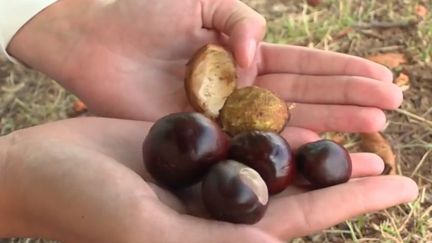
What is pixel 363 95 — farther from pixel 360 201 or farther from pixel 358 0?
pixel 358 0

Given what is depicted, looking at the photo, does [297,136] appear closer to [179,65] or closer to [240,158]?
[240,158]

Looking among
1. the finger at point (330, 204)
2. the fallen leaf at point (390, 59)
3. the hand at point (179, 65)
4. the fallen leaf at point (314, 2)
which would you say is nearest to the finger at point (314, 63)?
the hand at point (179, 65)

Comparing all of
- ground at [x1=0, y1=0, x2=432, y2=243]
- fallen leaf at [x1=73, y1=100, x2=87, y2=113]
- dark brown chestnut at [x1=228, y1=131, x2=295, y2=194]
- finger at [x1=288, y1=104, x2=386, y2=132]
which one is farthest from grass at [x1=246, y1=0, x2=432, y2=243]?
fallen leaf at [x1=73, y1=100, x2=87, y2=113]

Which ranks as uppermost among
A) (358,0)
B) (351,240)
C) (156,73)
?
(156,73)

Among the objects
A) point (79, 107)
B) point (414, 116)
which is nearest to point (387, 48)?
point (414, 116)

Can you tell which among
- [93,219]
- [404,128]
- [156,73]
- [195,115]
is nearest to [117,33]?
[156,73]

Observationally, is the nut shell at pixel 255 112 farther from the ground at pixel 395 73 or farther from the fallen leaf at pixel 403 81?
the fallen leaf at pixel 403 81
